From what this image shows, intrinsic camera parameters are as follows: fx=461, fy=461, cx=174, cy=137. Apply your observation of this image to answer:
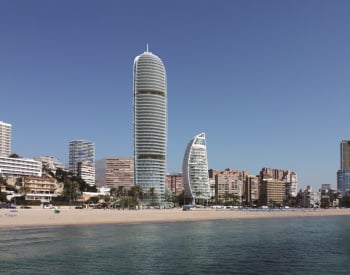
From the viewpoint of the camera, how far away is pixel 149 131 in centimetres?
19150

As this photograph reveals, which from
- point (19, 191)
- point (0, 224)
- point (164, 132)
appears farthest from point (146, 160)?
point (0, 224)

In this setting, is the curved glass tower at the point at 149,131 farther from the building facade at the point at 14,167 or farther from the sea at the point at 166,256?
the sea at the point at 166,256

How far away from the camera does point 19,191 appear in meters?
146

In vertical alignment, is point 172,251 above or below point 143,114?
below

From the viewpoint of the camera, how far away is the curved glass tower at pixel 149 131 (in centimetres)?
19175

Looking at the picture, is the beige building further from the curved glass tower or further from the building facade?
the curved glass tower

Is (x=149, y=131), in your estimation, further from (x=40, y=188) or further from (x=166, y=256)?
(x=166, y=256)

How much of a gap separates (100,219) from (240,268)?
56.4m

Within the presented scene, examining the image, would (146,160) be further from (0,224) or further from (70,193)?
(0,224)

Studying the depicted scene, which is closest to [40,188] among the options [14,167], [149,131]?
[14,167]

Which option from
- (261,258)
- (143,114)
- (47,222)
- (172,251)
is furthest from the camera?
Answer: (143,114)

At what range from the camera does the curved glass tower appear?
192 metres

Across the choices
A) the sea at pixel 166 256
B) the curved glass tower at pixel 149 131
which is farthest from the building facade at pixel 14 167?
the sea at pixel 166 256

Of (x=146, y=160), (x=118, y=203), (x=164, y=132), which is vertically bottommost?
(x=118, y=203)
